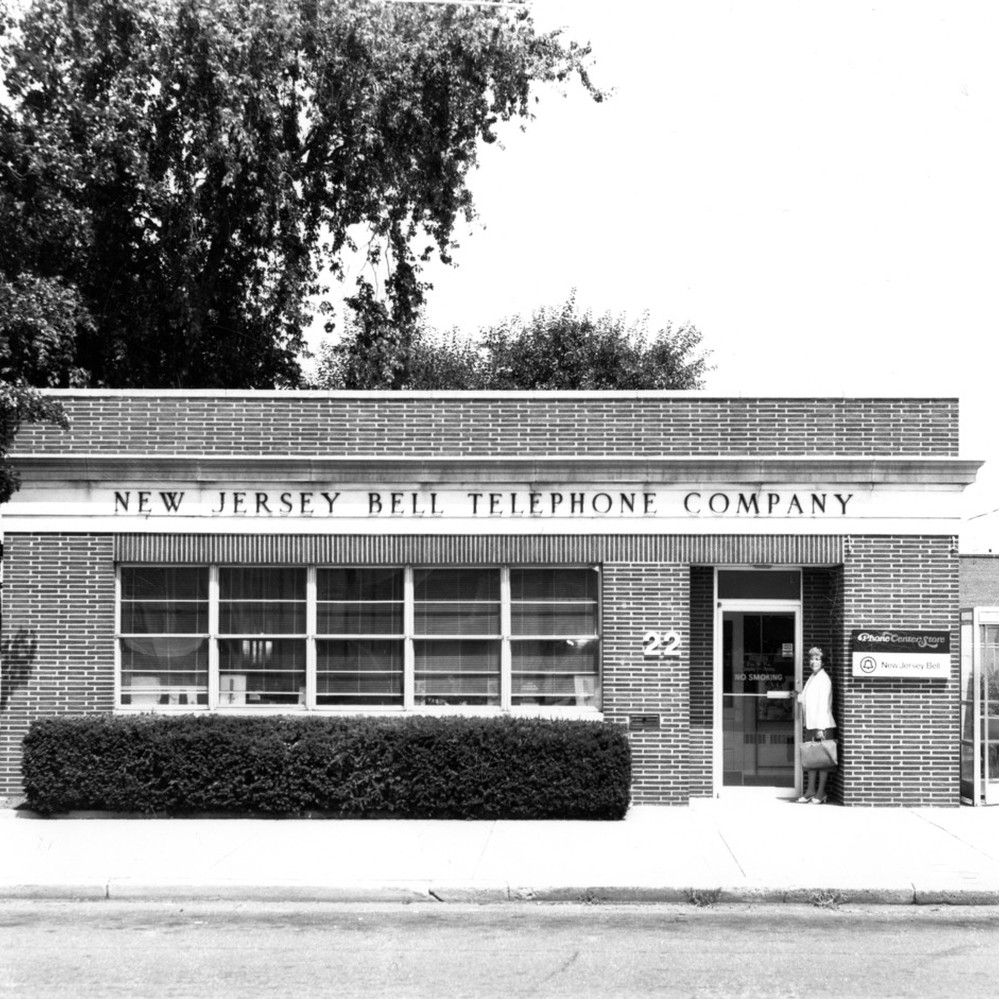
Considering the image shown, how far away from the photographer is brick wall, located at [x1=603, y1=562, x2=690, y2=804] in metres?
15.7

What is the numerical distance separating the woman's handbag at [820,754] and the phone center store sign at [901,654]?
33.5 inches

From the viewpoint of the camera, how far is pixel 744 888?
442 inches

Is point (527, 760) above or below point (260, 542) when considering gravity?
below

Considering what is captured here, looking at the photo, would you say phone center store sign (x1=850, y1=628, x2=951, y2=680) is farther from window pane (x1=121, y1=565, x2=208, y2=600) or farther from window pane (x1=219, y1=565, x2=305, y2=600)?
window pane (x1=121, y1=565, x2=208, y2=600)

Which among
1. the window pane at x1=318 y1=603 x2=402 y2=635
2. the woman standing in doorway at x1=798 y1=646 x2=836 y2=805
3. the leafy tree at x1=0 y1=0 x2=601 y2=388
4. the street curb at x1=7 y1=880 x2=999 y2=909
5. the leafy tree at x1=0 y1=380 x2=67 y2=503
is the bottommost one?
the street curb at x1=7 y1=880 x2=999 y2=909

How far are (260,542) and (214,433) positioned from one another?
4.54 feet

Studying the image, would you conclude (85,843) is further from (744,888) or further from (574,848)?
(744,888)

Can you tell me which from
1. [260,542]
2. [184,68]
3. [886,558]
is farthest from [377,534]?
[184,68]

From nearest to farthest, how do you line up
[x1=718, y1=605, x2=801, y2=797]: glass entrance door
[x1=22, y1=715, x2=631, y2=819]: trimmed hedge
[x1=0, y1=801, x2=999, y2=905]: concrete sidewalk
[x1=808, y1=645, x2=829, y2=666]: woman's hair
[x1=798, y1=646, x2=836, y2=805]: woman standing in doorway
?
1. [x1=0, y1=801, x2=999, y2=905]: concrete sidewalk
2. [x1=22, y1=715, x2=631, y2=819]: trimmed hedge
3. [x1=798, y1=646, x2=836, y2=805]: woman standing in doorway
4. [x1=808, y1=645, x2=829, y2=666]: woman's hair
5. [x1=718, y1=605, x2=801, y2=797]: glass entrance door

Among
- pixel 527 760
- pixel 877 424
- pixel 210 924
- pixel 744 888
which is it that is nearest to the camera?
pixel 210 924

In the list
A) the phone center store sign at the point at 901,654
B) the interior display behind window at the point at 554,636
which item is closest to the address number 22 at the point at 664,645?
the interior display behind window at the point at 554,636

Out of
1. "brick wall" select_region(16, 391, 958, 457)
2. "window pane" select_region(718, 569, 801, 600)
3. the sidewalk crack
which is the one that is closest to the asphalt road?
the sidewalk crack

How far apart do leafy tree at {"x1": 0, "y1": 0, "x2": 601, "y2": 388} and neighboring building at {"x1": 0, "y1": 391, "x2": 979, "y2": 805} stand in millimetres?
7193

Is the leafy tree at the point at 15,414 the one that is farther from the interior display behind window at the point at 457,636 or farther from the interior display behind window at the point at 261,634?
the interior display behind window at the point at 457,636
